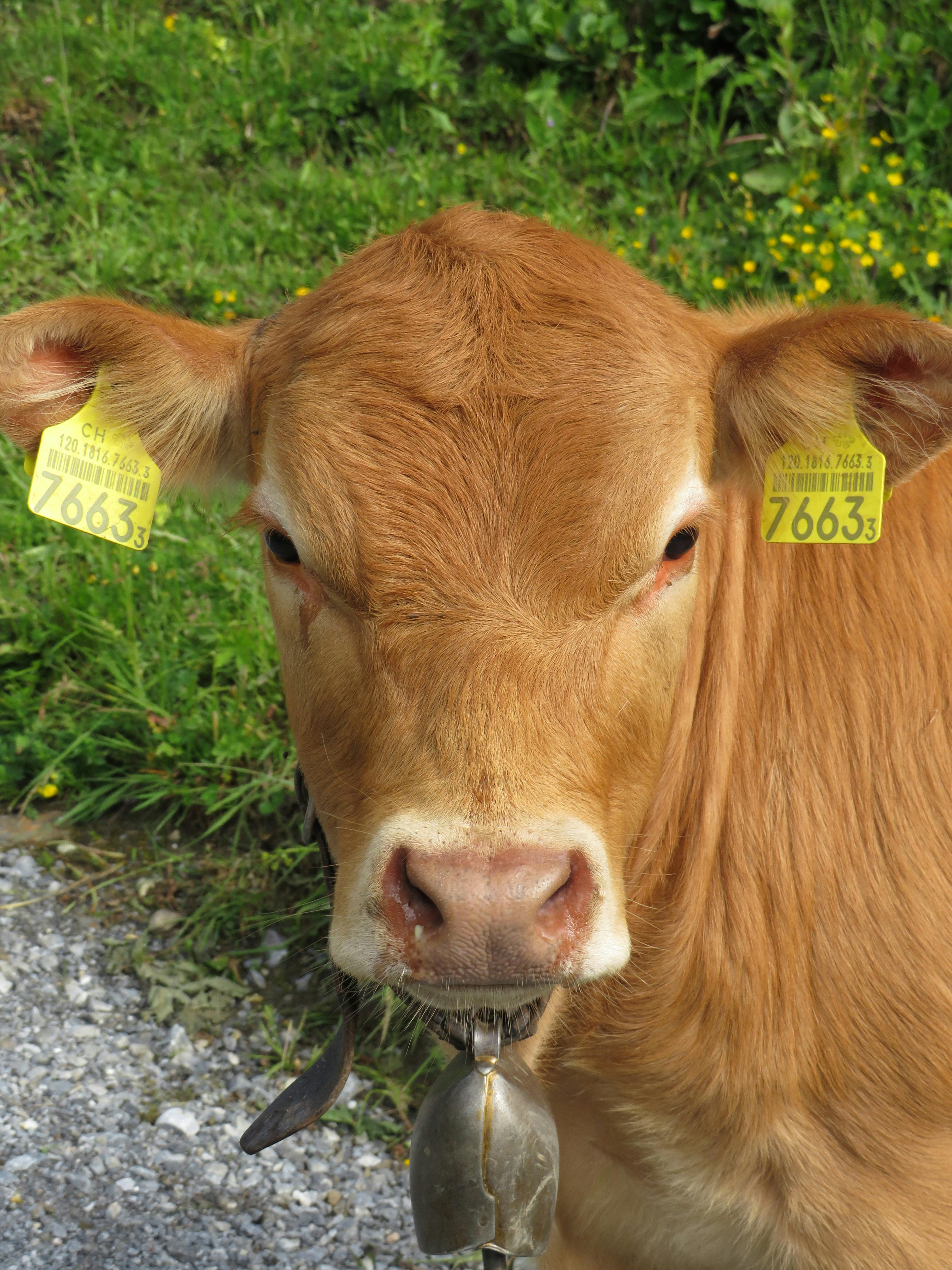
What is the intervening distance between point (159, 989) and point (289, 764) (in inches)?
31.6

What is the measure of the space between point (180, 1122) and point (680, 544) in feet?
7.48

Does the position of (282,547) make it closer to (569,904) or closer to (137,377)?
(137,377)

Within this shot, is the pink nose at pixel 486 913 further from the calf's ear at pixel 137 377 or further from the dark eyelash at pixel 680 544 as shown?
the calf's ear at pixel 137 377

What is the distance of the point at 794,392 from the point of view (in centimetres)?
261

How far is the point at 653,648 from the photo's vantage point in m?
2.45

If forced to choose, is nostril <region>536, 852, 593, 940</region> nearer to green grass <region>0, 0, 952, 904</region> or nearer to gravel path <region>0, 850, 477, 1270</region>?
gravel path <region>0, 850, 477, 1270</region>

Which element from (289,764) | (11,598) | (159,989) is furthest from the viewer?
(11,598)

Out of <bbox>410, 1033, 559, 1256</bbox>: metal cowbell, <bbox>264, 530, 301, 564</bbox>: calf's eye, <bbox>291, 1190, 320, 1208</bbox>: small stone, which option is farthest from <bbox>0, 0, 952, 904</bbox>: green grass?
<bbox>410, 1033, 559, 1256</bbox>: metal cowbell

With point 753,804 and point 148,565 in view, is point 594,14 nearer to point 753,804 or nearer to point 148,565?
point 148,565

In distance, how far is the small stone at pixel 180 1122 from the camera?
11.9ft

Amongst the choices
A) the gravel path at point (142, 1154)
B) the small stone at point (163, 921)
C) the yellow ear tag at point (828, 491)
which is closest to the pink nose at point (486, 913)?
the yellow ear tag at point (828, 491)

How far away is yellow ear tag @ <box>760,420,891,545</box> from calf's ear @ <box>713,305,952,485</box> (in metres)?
0.03

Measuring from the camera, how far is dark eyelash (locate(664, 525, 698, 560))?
2.45 m

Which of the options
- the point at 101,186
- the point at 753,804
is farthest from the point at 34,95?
the point at 753,804
